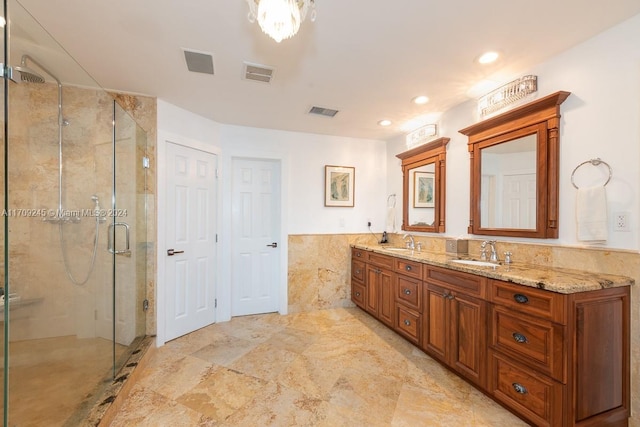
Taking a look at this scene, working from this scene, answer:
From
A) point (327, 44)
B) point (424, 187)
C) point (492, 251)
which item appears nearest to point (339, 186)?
point (424, 187)

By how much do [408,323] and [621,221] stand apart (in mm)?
1766

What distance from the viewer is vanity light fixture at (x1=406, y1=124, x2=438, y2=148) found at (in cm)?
318

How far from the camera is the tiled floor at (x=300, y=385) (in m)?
1.79

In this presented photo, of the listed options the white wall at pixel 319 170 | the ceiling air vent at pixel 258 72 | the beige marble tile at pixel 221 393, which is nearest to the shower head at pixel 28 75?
the ceiling air vent at pixel 258 72

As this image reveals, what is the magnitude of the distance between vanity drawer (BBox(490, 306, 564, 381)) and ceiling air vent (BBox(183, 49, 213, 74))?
2677 millimetres

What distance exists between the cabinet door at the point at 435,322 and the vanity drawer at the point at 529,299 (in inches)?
18.6

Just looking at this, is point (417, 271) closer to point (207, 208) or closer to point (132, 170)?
point (207, 208)

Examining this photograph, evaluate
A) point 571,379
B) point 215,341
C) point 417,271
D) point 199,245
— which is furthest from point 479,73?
point 215,341

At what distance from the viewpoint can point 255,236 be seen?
3.72 metres

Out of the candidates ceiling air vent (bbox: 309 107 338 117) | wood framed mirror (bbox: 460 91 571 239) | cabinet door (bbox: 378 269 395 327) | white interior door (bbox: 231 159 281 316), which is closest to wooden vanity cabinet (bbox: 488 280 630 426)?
wood framed mirror (bbox: 460 91 571 239)

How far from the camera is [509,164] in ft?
7.68

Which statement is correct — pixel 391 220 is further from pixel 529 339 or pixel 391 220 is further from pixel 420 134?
pixel 529 339

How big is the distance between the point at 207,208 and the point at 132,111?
3.93ft

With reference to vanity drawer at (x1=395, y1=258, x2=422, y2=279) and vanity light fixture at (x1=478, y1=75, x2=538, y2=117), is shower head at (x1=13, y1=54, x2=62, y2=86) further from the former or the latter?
vanity light fixture at (x1=478, y1=75, x2=538, y2=117)
